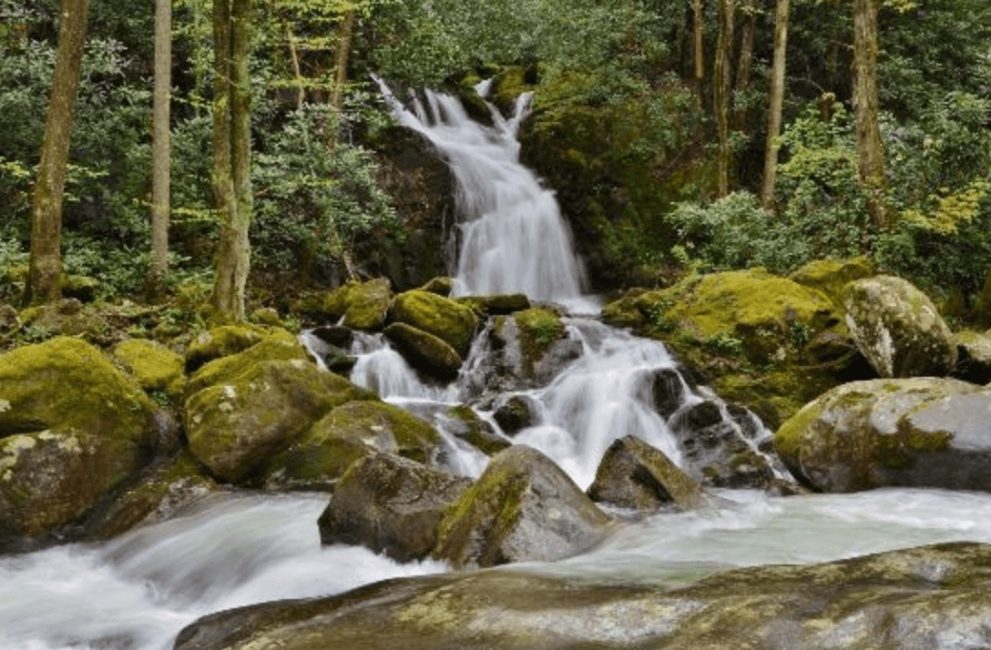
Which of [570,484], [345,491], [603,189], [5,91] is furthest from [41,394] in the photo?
[603,189]

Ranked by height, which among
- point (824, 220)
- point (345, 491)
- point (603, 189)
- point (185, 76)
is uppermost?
point (185, 76)

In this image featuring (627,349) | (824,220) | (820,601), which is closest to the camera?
(820,601)

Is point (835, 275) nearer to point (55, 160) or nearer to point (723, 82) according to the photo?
point (723, 82)

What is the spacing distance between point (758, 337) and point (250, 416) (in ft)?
23.9

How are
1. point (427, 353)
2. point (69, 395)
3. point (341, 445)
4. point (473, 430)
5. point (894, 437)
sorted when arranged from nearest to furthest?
point (894, 437), point (69, 395), point (341, 445), point (473, 430), point (427, 353)

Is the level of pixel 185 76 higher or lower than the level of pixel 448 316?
higher

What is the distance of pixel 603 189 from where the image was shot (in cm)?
2183

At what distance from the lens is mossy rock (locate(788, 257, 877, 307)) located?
1327 centimetres

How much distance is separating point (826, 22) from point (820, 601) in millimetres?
21588

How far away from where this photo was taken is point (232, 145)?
1238cm

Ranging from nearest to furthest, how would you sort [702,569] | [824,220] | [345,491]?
[702,569], [345,491], [824,220]

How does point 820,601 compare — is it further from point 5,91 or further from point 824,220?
point 5,91

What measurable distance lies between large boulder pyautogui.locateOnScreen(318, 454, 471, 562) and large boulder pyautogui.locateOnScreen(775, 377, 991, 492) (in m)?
4.16

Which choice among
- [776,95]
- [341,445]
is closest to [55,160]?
[341,445]
